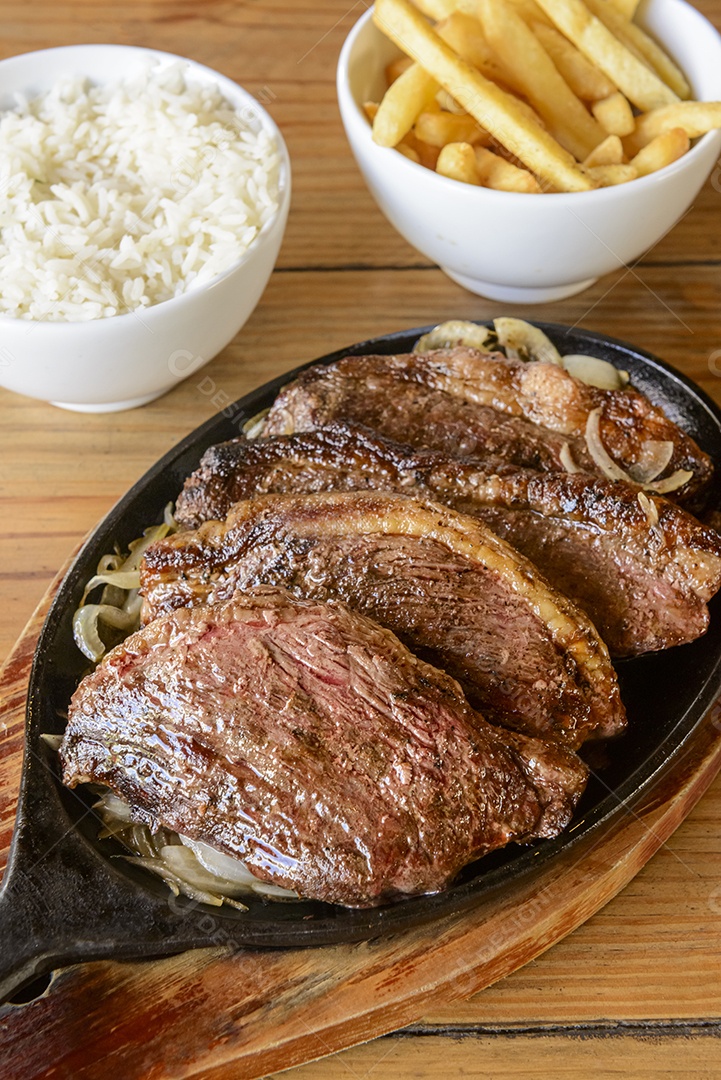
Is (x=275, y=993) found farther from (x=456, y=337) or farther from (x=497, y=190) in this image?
(x=497, y=190)

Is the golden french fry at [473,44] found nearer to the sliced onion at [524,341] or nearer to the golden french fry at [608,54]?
the golden french fry at [608,54]

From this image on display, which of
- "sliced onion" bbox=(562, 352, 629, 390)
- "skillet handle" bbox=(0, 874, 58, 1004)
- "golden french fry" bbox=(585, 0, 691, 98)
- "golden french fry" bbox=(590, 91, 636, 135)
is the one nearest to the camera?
"skillet handle" bbox=(0, 874, 58, 1004)

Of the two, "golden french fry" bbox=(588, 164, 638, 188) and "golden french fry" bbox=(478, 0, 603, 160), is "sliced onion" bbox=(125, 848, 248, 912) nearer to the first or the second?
"golden french fry" bbox=(588, 164, 638, 188)

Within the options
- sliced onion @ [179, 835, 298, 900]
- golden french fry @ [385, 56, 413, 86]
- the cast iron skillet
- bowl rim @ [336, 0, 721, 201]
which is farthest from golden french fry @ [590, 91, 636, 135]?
sliced onion @ [179, 835, 298, 900]

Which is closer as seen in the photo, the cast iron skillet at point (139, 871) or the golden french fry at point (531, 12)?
the cast iron skillet at point (139, 871)

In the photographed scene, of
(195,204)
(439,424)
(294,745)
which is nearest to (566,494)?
(439,424)

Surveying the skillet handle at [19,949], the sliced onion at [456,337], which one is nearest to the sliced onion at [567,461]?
the sliced onion at [456,337]

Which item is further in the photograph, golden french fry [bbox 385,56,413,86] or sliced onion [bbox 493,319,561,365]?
golden french fry [bbox 385,56,413,86]

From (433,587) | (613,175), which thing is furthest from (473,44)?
(433,587)
